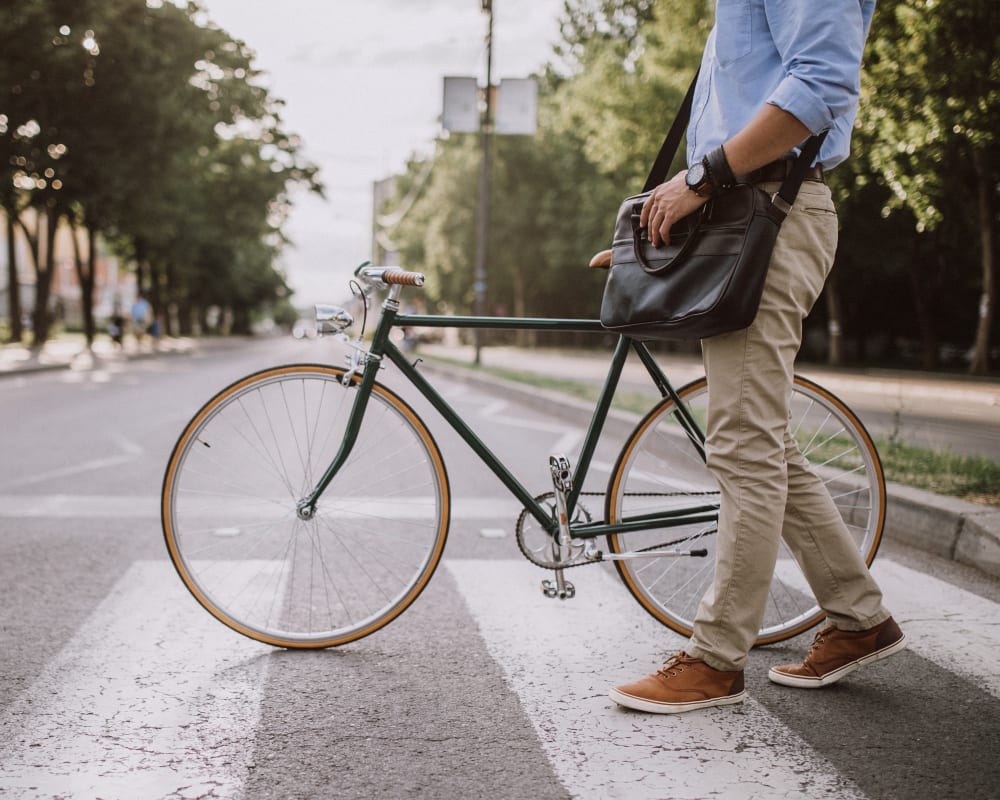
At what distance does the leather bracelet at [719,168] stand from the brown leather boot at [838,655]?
135 centimetres

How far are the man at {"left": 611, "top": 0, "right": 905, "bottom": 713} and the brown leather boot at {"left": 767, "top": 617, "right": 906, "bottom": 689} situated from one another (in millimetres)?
32

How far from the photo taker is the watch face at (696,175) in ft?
8.60

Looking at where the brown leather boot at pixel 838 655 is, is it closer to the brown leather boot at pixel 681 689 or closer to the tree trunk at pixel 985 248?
the brown leather boot at pixel 681 689

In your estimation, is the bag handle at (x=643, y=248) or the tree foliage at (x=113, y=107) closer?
the bag handle at (x=643, y=248)

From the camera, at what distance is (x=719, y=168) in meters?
2.60

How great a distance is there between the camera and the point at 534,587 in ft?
13.7

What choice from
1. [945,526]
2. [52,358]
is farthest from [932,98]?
[52,358]

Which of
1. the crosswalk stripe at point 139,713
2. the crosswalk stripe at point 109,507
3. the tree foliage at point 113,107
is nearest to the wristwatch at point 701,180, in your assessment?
the crosswalk stripe at point 139,713

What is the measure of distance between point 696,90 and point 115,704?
231cm

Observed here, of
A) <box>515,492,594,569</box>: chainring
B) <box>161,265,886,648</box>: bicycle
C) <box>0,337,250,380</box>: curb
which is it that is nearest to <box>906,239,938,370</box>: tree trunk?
<box>0,337,250,380</box>: curb

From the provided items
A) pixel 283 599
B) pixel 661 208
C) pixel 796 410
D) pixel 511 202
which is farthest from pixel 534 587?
pixel 511 202

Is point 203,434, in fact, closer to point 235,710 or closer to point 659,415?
point 235,710

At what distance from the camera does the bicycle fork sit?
3.25 m

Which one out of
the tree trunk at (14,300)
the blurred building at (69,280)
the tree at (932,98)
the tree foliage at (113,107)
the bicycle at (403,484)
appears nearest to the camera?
the bicycle at (403,484)
